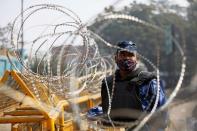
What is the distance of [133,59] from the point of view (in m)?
4.42

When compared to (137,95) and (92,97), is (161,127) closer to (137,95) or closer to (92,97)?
(137,95)

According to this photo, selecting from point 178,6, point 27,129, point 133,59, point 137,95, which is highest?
point 178,6

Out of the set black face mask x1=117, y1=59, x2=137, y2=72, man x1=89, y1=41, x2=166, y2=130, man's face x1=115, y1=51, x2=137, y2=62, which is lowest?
man x1=89, y1=41, x2=166, y2=130

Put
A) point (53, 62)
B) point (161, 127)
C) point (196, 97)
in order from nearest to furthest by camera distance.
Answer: point (196, 97)
point (161, 127)
point (53, 62)

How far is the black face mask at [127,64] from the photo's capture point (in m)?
4.41

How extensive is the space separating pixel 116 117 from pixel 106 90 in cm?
30

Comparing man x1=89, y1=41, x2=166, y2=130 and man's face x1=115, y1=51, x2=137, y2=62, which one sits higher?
man's face x1=115, y1=51, x2=137, y2=62

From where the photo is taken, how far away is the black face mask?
441cm

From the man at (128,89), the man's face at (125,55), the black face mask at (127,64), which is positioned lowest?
the man at (128,89)

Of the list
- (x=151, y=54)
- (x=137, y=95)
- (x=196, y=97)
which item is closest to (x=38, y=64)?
(x=137, y=95)

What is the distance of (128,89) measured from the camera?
176 inches

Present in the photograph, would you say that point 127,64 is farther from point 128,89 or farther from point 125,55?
point 128,89

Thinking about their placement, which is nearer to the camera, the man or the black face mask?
the man

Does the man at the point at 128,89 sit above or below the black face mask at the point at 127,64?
below
